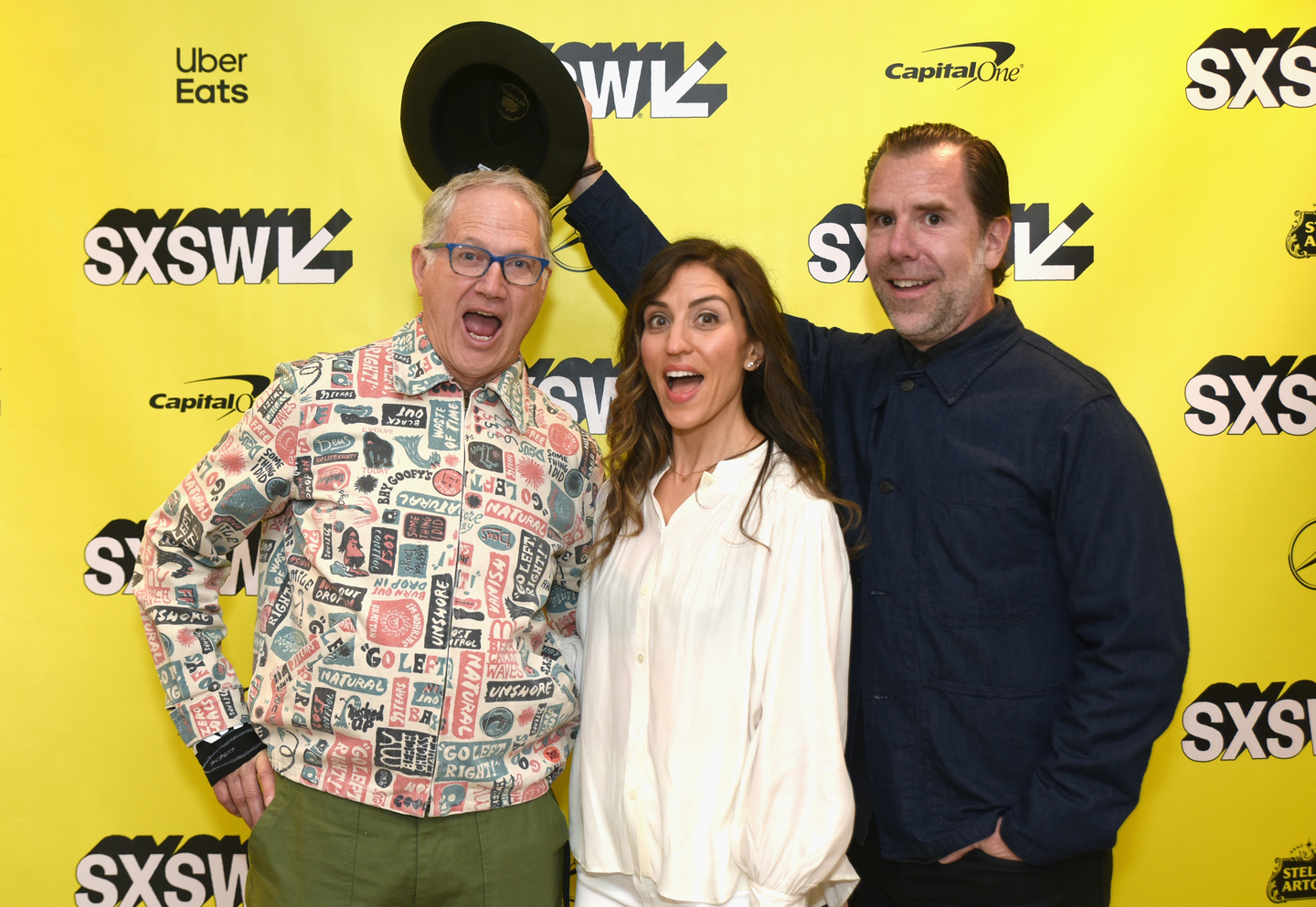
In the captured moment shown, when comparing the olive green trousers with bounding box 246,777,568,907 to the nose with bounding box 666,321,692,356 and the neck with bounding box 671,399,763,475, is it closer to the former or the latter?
the neck with bounding box 671,399,763,475

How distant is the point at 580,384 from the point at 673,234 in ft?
1.66

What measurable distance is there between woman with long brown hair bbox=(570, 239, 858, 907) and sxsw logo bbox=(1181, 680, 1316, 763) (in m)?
1.53

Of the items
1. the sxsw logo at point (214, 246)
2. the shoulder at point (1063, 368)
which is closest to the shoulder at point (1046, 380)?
the shoulder at point (1063, 368)

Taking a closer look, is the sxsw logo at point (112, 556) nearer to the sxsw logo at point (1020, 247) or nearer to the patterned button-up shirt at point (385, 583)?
the patterned button-up shirt at point (385, 583)

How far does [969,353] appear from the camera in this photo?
5.70 feet

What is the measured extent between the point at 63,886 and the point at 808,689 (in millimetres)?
2362

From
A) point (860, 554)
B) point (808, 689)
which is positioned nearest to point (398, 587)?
point (808, 689)

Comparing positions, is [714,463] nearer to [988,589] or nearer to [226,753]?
[988,589]

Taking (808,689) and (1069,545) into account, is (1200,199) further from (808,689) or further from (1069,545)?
(808,689)

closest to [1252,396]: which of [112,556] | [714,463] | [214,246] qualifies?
[714,463]

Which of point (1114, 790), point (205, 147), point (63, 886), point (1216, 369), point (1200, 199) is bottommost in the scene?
point (63, 886)

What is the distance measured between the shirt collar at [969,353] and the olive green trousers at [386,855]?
1.19 meters

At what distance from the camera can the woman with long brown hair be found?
1467 millimetres

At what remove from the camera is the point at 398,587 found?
1.68 m
